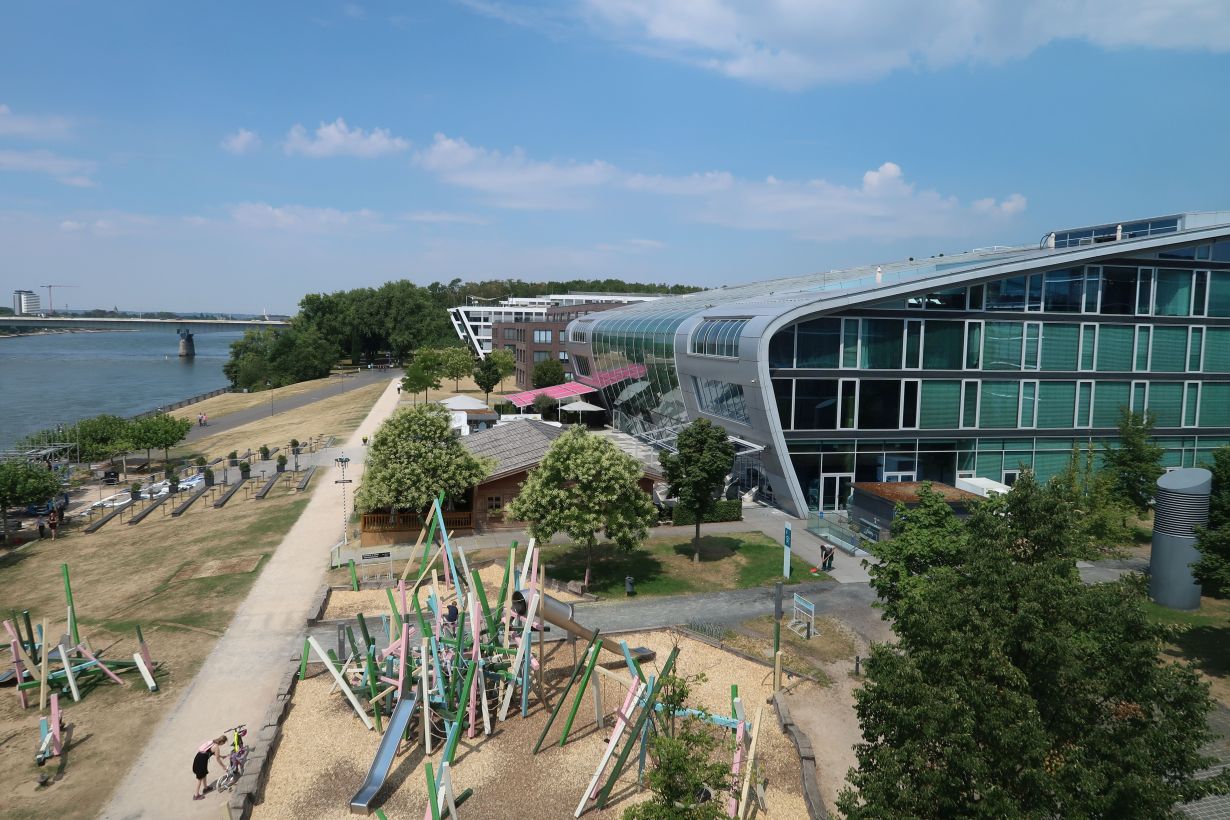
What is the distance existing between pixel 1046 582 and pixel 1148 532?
89.6ft

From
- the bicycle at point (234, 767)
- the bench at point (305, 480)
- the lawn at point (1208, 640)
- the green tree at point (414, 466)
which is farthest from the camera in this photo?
the bench at point (305, 480)

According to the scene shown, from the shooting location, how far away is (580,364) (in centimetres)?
6838

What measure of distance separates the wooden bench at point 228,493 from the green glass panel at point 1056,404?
128 ft

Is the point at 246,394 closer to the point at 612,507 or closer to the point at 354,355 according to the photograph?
the point at 354,355

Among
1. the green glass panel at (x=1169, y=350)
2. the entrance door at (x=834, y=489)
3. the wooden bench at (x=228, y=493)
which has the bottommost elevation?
the wooden bench at (x=228, y=493)

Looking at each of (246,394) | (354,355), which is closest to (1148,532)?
(246,394)

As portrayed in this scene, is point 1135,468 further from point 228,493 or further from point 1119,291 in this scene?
point 228,493

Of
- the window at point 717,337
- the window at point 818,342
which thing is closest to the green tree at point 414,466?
the window at point 717,337

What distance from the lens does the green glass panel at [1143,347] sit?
1442 inches

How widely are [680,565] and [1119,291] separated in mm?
25084

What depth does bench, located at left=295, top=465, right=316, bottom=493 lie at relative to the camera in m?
40.6

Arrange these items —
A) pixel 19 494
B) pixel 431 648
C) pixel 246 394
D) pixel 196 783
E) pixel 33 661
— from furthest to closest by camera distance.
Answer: pixel 246 394
pixel 19 494
pixel 33 661
pixel 431 648
pixel 196 783

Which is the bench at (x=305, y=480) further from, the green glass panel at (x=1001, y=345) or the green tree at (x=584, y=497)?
the green glass panel at (x=1001, y=345)

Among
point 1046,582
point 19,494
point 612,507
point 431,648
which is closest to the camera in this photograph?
point 1046,582
